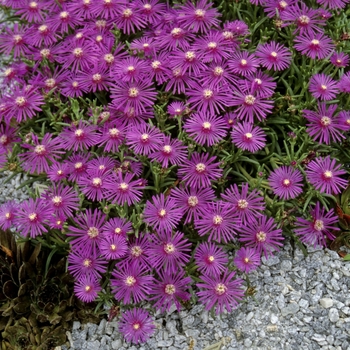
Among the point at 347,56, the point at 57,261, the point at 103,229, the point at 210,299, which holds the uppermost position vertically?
the point at 347,56

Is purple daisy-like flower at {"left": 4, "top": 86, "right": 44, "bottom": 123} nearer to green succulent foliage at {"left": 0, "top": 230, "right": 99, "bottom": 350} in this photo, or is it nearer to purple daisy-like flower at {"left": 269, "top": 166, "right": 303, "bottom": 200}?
green succulent foliage at {"left": 0, "top": 230, "right": 99, "bottom": 350}

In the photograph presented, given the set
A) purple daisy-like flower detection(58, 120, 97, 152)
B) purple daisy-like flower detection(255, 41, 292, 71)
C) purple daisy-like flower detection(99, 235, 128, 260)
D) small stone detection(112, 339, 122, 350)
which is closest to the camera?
purple daisy-like flower detection(99, 235, 128, 260)

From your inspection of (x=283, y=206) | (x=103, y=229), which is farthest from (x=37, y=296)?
(x=283, y=206)

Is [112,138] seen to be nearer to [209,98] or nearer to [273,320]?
[209,98]

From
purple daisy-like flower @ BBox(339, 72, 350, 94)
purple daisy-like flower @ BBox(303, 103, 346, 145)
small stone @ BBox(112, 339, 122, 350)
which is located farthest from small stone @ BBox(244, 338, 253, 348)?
purple daisy-like flower @ BBox(339, 72, 350, 94)

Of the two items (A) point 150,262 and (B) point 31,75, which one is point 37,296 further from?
(B) point 31,75

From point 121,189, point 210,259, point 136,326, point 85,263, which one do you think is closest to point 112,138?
point 121,189
